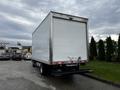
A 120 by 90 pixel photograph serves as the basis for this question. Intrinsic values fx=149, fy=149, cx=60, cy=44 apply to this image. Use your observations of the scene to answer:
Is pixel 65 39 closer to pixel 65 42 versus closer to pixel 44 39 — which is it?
pixel 65 42

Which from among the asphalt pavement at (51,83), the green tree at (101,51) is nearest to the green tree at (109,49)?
the green tree at (101,51)

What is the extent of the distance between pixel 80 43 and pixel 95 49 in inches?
729

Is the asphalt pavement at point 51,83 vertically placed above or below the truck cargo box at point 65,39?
below

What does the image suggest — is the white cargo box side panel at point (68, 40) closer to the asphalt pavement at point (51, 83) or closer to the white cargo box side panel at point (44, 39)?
the white cargo box side panel at point (44, 39)

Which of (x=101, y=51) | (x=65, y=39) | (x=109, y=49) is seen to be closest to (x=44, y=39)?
(x=65, y=39)

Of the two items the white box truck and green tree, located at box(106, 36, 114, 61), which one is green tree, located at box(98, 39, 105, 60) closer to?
green tree, located at box(106, 36, 114, 61)

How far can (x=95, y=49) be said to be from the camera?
2678 centimetres

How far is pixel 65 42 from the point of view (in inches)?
333

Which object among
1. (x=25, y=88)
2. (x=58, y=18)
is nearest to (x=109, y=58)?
(x=58, y=18)

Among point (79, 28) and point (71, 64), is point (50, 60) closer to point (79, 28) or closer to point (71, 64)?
point (71, 64)

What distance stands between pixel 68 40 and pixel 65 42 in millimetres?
235

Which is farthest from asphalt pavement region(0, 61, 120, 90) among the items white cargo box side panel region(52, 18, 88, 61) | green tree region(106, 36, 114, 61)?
green tree region(106, 36, 114, 61)

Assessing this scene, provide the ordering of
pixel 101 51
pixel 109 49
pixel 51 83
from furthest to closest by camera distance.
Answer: pixel 101 51, pixel 109 49, pixel 51 83

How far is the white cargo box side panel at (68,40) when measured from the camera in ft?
26.9
